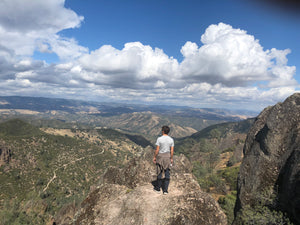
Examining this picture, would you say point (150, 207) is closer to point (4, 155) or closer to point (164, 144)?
point (164, 144)

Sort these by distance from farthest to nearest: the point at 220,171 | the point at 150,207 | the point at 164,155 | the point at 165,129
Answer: the point at 220,171 < the point at 165,129 < the point at 164,155 < the point at 150,207

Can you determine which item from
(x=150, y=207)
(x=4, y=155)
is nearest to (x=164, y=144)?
(x=150, y=207)

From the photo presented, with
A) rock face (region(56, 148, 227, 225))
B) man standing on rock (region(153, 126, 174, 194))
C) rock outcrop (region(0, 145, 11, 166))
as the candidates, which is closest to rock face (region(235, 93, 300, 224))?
rock face (region(56, 148, 227, 225))

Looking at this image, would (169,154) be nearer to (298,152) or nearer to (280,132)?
(298,152)

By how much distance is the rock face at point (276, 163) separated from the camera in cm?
1702

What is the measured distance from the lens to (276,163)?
20484 millimetres

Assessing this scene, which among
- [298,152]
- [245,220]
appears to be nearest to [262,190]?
[245,220]

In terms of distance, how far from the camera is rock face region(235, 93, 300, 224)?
17.0m

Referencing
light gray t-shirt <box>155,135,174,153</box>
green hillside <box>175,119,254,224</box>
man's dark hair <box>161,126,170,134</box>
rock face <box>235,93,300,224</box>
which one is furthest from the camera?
green hillside <box>175,119,254,224</box>

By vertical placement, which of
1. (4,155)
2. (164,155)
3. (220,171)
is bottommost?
(4,155)

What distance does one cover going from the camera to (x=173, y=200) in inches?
508

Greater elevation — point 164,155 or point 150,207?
point 164,155

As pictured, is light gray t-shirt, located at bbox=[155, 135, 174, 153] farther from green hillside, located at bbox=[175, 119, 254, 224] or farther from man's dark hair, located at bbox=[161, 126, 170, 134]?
green hillside, located at bbox=[175, 119, 254, 224]

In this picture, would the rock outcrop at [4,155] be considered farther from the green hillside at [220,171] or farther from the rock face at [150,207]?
the rock face at [150,207]
